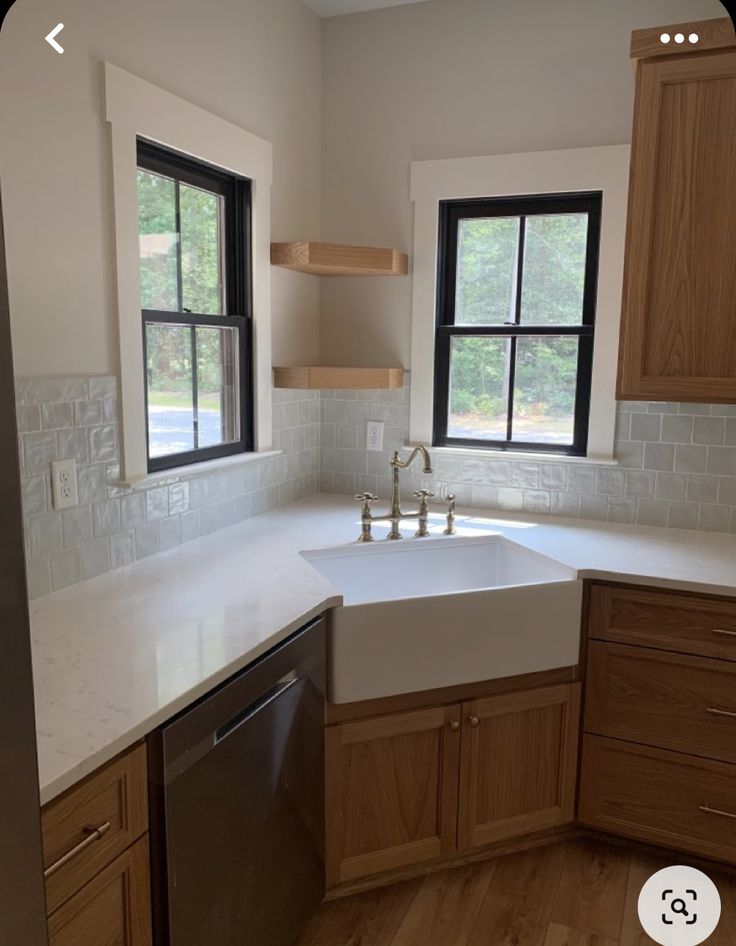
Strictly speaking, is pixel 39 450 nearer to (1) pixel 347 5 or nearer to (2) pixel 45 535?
(2) pixel 45 535

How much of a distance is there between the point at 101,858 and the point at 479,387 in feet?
6.97

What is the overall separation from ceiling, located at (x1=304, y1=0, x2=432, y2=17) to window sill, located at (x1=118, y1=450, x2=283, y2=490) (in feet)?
5.39

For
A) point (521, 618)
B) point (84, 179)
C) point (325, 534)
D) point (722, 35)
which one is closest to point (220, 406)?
point (325, 534)

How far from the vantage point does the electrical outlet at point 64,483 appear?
1820 millimetres

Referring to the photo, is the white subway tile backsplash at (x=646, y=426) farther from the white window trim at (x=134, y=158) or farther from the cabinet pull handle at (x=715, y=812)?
the white window trim at (x=134, y=158)

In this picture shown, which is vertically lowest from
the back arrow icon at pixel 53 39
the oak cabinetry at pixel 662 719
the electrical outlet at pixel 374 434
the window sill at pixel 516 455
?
the oak cabinetry at pixel 662 719

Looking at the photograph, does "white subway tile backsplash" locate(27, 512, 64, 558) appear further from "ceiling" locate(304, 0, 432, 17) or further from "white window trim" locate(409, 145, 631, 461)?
"ceiling" locate(304, 0, 432, 17)

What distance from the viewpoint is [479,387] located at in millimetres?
2902

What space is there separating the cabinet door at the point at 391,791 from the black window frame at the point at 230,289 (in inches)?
38.8

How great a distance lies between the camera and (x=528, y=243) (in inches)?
109

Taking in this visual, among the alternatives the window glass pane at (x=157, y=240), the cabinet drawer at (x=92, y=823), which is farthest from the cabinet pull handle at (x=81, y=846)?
the window glass pane at (x=157, y=240)

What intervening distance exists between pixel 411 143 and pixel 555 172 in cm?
56

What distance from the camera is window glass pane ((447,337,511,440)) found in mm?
2857

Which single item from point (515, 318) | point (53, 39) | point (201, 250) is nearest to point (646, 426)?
point (515, 318)
